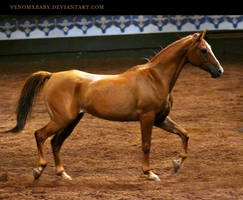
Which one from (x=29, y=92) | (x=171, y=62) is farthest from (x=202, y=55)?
(x=29, y=92)

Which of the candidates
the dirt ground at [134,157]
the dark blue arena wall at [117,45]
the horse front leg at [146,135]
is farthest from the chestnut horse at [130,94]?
the dark blue arena wall at [117,45]

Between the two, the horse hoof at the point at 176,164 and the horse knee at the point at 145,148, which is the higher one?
the horse knee at the point at 145,148

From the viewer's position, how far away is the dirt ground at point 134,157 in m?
5.23

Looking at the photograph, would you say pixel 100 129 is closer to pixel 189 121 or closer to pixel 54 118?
pixel 189 121

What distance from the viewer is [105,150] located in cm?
673

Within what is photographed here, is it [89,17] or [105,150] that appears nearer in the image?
[105,150]

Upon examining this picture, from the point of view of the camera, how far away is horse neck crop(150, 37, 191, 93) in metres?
5.71

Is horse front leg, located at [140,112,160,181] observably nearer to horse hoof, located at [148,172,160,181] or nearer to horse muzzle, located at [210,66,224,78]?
horse hoof, located at [148,172,160,181]

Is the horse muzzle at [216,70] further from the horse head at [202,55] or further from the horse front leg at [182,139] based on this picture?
A: the horse front leg at [182,139]

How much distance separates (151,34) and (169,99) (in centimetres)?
839

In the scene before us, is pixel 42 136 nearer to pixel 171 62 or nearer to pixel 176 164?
pixel 176 164
